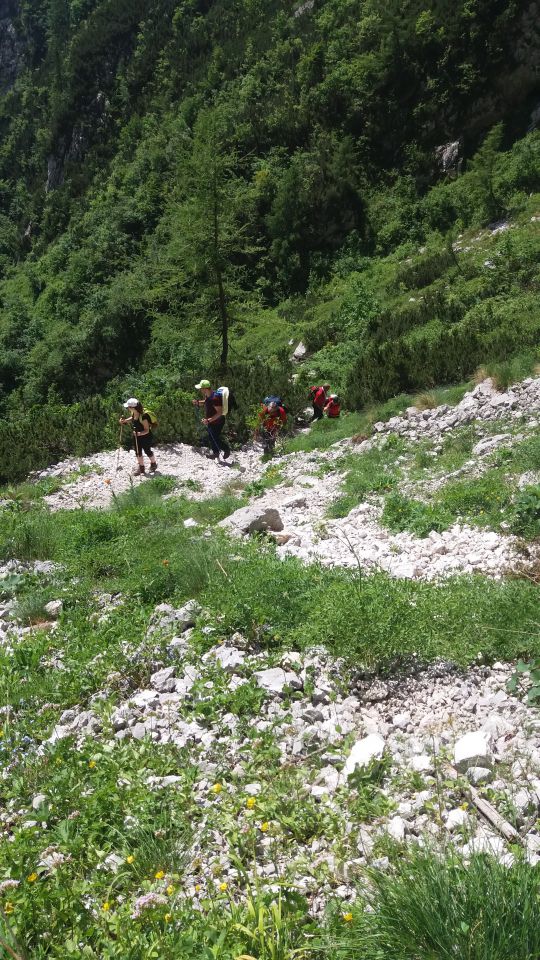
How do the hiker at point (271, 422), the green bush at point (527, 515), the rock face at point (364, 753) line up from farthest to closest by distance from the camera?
the hiker at point (271, 422), the green bush at point (527, 515), the rock face at point (364, 753)

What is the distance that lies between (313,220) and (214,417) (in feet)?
66.0

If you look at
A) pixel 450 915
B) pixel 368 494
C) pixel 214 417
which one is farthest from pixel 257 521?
pixel 450 915

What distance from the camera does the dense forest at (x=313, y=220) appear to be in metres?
16.6

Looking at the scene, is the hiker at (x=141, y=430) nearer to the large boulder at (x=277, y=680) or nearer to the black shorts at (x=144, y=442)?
the black shorts at (x=144, y=442)

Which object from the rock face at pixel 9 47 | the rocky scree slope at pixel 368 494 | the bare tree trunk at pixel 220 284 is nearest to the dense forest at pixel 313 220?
the bare tree trunk at pixel 220 284

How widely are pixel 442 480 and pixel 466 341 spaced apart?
18.6ft

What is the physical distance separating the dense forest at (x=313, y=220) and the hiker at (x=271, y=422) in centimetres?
156

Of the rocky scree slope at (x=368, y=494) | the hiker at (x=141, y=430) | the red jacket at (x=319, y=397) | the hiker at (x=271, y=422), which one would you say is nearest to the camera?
the rocky scree slope at (x=368, y=494)

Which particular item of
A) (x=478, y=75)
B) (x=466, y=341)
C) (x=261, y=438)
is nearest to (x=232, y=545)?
(x=261, y=438)

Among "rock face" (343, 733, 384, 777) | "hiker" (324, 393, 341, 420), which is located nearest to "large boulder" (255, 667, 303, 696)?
"rock face" (343, 733, 384, 777)

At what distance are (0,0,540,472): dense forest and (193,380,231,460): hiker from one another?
2894mm

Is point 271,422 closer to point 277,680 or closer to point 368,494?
point 368,494

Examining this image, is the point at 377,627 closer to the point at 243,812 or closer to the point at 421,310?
the point at 243,812

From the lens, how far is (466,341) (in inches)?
480
